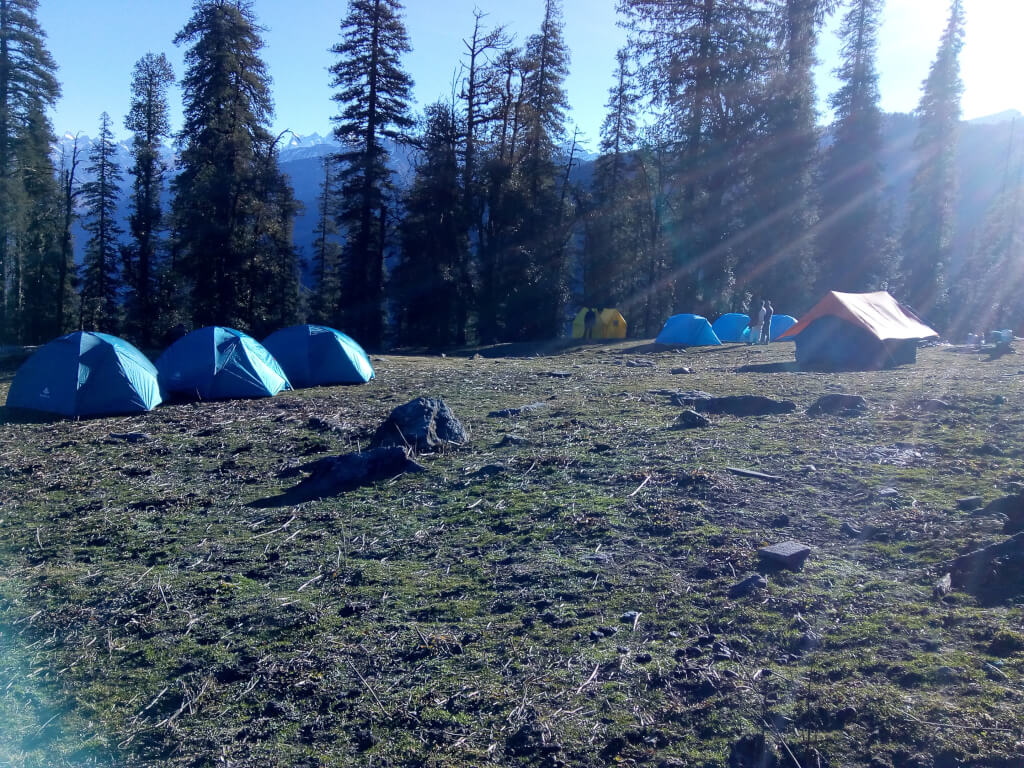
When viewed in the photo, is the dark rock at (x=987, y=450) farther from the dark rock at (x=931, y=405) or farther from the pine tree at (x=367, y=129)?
the pine tree at (x=367, y=129)

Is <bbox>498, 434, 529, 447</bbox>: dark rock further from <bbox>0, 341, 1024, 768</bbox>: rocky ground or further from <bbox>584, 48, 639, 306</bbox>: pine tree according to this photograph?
<bbox>584, 48, 639, 306</bbox>: pine tree

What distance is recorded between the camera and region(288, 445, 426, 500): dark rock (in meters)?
7.74

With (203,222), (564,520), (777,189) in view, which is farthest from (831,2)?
(564,520)

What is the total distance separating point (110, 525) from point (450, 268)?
25247mm

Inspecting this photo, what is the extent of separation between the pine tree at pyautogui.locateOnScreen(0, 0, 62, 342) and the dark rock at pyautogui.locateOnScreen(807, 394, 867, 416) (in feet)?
93.3

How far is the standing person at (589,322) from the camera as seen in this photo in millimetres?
30531

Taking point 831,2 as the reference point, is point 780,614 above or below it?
below

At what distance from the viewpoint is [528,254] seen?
32.5 metres

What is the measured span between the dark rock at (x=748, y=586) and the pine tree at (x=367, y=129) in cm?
2703

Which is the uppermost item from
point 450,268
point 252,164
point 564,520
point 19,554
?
point 252,164

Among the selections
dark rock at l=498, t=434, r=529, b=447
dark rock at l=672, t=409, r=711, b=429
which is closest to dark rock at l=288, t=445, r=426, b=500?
dark rock at l=498, t=434, r=529, b=447

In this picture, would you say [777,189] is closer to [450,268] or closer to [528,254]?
[528,254]

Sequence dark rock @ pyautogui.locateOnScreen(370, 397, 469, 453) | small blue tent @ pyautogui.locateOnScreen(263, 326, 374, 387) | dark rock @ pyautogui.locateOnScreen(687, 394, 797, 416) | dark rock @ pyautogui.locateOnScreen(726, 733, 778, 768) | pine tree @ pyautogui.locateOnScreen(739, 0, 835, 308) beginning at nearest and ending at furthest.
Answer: dark rock @ pyautogui.locateOnScreen(726, 733, 778, 768) → dark rock @ pyautogui.locateOnScreen(370, 397, 469, 453) → dark rock @ pyautogui.locateOnScreen(687, 394, 797, 416) → small blue tent @ pyautogui.locateOnScreen(263, 326, 374, 387) → pine tree @ pyautogui.locateOnScreen(739, 0, 835, 308)

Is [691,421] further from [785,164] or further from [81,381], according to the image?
[785,164]
